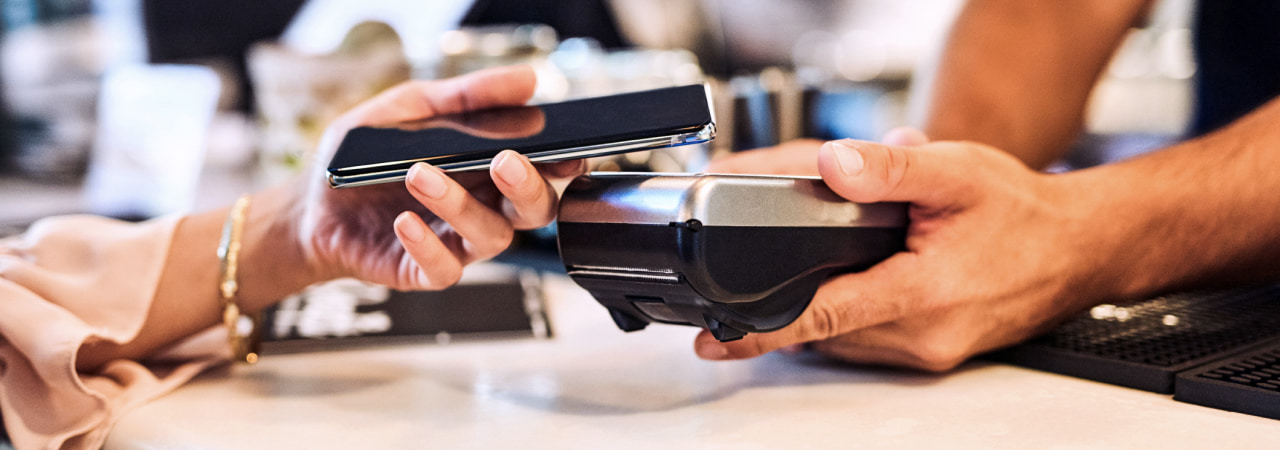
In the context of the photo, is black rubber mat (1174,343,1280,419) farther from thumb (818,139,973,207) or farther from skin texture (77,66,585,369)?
skin texture (77,66,585,369)

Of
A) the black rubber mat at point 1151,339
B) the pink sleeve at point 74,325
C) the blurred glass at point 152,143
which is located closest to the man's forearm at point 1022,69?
the black rubber mat at point 1151,339

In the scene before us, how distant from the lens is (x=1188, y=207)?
566mm

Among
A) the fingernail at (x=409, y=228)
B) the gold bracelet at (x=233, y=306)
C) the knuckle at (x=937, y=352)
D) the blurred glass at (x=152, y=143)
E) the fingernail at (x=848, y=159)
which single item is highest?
the fingernail at (x=848, y=159)

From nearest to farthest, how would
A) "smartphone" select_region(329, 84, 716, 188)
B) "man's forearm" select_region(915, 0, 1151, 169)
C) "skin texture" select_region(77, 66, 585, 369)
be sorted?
"smartphone" select_region(329, 84, 716, 188) < "skin texture" select_region(77, 66, 585, 369) < "man's forearm" select_region(915, 0, 1151, 169)

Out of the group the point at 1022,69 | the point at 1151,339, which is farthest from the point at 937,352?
the point at 1022,69

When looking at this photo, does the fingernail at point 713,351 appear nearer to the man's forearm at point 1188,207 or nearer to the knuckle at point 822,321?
the knuckle at point 822,321

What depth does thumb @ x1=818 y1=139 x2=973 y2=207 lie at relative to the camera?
17.1 inches

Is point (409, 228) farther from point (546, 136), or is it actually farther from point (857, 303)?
point (857, 303)

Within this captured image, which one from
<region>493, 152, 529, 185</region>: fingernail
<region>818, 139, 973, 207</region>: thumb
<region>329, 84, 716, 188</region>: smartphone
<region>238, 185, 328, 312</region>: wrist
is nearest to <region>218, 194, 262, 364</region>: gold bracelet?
<region>238, 185, 328, 312</region>: wrist

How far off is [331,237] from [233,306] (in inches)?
2.9

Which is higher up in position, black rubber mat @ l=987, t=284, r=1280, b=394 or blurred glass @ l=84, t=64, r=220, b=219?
black rubber mat @ l=987, t=284, r=1280, b=394

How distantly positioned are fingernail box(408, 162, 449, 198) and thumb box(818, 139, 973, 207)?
0.59 ft

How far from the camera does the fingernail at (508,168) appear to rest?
420 mm

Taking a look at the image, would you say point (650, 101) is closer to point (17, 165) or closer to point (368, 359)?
point (368, 359)
